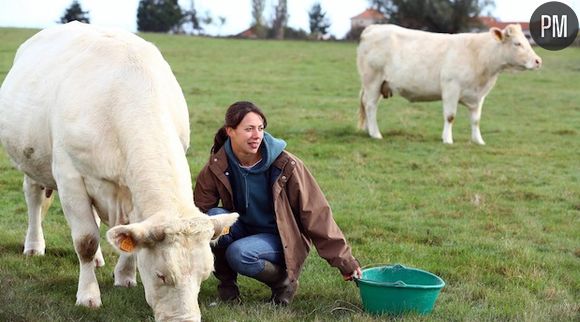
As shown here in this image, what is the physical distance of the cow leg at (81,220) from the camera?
5.28 meters

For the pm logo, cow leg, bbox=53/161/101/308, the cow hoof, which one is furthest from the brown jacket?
the pm logo

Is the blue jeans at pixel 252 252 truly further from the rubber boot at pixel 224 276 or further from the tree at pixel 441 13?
the tree at pixel 441 13

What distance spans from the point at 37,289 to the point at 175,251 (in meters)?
1.96

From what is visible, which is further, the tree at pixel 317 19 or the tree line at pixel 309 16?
the tree at pixel 317 19

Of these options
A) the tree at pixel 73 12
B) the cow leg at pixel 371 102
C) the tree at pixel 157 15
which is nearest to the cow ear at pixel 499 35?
the cow leg at pixel 371 102

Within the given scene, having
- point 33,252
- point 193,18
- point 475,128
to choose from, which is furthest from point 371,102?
point 193,18

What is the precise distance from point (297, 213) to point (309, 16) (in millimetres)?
80538

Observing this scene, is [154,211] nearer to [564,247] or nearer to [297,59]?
[564,247]

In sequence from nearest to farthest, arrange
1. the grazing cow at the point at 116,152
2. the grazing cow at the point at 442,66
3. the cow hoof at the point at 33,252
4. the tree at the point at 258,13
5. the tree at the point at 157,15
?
1. the grazing cow at the point at 116,152
2. the cow hoof at the point at 33,252
3. the grazing cow at the point at 442,66
4. the tree at the point at 157,15
5. the tree at the point at 258,13

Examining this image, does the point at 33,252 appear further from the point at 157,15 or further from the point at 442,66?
the point at 157,15

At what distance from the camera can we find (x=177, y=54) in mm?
34281

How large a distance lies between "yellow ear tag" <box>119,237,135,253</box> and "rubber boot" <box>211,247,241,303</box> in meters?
1.38

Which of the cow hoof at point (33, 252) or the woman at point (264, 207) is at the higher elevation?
the woman at point (264, 207)

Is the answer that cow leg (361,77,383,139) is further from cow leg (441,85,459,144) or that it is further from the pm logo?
the pm logo
